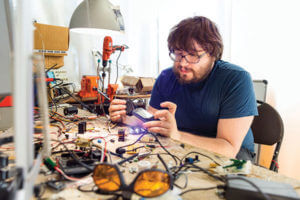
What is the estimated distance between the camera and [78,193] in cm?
48

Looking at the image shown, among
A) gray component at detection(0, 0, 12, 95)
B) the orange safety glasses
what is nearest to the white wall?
the orange safety glasses

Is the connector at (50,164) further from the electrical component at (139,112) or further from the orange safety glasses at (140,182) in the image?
the electrical component at (139,112)

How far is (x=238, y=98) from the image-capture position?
0.95m

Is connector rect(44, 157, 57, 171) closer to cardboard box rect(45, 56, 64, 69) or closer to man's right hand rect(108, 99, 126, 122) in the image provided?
man's right hand rect(108, 99, 126, 122)

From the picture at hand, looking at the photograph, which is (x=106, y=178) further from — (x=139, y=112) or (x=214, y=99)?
(x=214, y=99)

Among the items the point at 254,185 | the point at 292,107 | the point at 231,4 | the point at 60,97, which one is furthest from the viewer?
the point at 231,4

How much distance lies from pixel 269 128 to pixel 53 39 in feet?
6.26

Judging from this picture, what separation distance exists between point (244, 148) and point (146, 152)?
2.05 feet

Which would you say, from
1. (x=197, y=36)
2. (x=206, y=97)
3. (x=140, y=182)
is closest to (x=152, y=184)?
(x=140, y=182)

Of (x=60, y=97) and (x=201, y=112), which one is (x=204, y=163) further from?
(x=60, y=97)

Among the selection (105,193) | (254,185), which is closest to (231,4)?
(254,185)

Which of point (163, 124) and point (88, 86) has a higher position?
point (88, 86)

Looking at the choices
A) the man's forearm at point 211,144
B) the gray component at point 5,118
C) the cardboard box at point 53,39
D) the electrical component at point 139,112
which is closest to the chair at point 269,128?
the man's forearm at point 211,144

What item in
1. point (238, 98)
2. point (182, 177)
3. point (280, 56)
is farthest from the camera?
point (280, 56)
